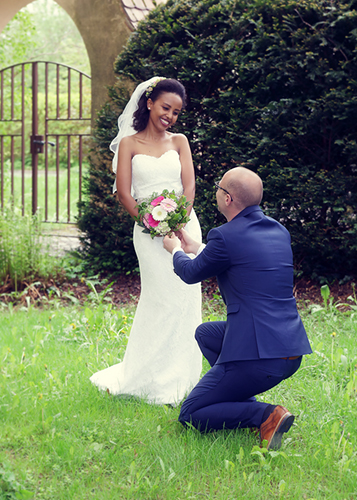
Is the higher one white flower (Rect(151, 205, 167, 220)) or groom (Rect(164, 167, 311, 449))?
white flower (Rect(151, 205, 167, 220))

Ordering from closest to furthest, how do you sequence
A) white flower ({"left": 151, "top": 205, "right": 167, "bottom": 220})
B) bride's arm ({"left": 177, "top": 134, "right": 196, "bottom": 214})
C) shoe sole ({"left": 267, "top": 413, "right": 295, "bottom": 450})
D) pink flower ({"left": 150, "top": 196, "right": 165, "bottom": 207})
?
shoe sole ({"left": 267, "top": 413, "right": 295, "bottom": 450}) < white flower ({"left": 151, "top": 205, "right": 167, "bottom": 220}) < pink flower ({"left": 150, "top": 196, "right": 165, "bottom": 207}) < bride's arm ({"left": 177, "top": 134, "right": 196, "bottom": 214})

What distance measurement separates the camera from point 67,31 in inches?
1335

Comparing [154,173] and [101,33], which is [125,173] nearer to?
[154,173]

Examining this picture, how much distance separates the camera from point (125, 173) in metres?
3.83

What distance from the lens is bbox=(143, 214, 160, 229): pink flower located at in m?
3.53

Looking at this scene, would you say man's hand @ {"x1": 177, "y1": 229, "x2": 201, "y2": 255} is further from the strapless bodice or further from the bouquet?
the strapless bodice

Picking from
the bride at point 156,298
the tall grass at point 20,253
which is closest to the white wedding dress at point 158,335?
the bride at point 156,298

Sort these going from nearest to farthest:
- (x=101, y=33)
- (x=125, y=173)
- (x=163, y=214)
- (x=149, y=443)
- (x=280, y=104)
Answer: (x=149, y=443) → (x=163, y=214) → (x=125, y=173) → (x=280, y=104) → (x=101, y=33)

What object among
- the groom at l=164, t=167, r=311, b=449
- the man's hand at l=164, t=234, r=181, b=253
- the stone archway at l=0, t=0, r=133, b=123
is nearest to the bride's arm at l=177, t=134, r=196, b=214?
the man's hand at l=164, t=234, r=181, b=253

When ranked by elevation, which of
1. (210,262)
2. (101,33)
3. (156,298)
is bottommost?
(156,298)

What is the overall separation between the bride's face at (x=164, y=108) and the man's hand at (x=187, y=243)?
805mm

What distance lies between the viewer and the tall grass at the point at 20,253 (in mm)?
6516

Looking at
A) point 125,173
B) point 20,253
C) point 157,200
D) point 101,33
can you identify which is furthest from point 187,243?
point 101,33

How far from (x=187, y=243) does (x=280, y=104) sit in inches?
110
